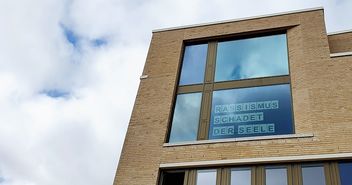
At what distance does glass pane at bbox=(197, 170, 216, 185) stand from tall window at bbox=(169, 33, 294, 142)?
1199 millimetres

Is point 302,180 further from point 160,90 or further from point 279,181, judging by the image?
point 160,90

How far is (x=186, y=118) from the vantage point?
12.6m

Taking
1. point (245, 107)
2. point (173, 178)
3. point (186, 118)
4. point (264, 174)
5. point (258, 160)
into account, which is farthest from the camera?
point (186, 118)

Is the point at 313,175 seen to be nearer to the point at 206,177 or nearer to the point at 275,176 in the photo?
the point at 275,176

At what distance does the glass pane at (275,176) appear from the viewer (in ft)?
32.9

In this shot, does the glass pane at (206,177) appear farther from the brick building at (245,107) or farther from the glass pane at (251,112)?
the glass pane at (251,112)

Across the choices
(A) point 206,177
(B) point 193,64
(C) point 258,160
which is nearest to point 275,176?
(C) point 258,160

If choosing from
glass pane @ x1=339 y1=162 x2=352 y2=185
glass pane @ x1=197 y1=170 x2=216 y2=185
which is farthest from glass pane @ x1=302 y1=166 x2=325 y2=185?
glass pane @ x1=197 y1=170 x2=216 y2=185

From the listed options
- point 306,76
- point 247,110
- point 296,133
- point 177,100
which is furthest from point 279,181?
point 177,100

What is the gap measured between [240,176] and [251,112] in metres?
2.28

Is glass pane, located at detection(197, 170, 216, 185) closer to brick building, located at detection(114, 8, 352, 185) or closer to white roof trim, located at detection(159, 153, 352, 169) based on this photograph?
brick building, located at detection(114, 8, 352, 185)

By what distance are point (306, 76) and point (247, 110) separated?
2176 mm

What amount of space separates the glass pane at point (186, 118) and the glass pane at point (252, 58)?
1191 millimetres

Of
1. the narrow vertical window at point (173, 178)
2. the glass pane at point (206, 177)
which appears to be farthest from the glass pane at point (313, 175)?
the narrow vertical window at point (173, 178)
